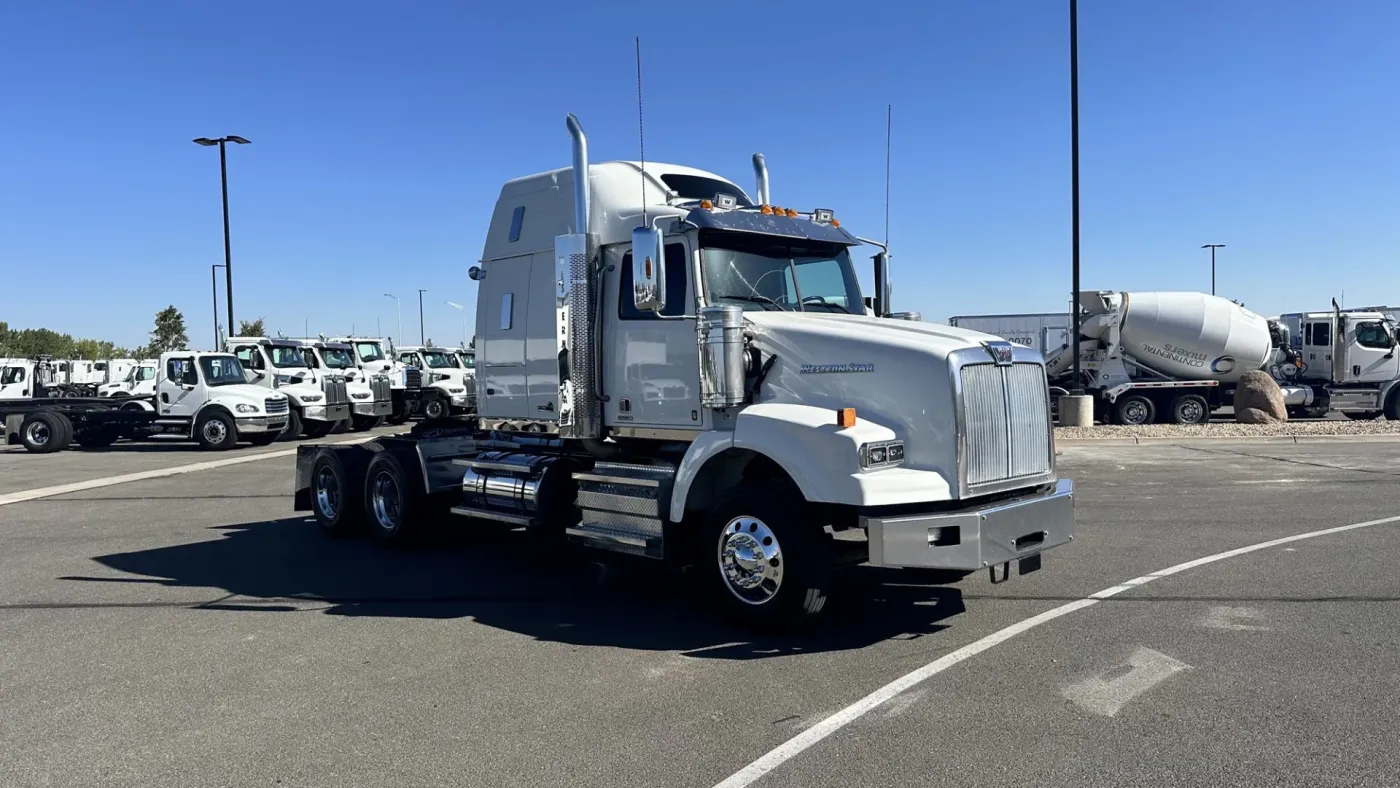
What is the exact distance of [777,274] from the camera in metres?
7.12

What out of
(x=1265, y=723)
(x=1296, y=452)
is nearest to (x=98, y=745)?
(x=1265, y=723)

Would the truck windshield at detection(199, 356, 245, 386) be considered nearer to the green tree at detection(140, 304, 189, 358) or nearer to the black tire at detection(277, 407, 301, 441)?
the black tire at detection(277, 407, 301, 441)

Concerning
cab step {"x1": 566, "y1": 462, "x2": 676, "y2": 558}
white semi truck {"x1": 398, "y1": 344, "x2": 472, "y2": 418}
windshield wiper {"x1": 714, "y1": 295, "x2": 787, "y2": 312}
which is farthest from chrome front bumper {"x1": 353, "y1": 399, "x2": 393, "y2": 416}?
windshield wiper {"x1": 714, "y1": 295, "x2": 787, "y2": 312}

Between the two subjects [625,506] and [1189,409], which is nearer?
[625,506]

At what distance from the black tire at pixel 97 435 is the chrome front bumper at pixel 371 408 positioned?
530cm

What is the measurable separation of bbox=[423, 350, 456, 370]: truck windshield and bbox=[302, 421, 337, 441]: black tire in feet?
14.2

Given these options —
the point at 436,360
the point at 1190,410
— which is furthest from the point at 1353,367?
the point at 436,360

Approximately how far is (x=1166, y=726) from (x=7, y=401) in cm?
2819

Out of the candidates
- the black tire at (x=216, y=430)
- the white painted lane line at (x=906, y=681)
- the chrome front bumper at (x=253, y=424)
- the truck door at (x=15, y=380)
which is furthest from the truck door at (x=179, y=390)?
the white painted lane line at (x=906, y=681)

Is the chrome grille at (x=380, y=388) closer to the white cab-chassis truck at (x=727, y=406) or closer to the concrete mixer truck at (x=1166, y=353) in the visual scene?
the white cab-chassis truck at (x=727, y=406)

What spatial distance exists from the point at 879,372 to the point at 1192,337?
20.0 metres

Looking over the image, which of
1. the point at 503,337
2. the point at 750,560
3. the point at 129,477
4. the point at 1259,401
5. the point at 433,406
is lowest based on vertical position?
the point at 129,477

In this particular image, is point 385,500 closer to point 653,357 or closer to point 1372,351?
point 653,357

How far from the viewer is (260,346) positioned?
2489 cm
